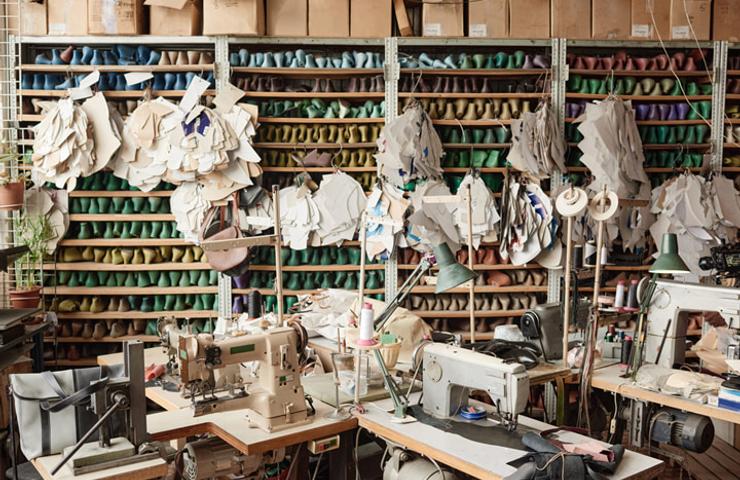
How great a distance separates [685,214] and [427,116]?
2183 mm

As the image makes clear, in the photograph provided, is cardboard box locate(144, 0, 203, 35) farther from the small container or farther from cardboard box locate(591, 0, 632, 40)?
the small container

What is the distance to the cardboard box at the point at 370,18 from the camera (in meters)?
5.52

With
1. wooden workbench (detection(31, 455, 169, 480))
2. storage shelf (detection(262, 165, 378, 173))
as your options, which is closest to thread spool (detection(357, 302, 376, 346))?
wooden workbench (detection(31, 455, 169, 480))

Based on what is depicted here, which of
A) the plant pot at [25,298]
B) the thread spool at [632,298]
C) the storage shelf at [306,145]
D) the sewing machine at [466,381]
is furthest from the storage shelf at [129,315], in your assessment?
the thread spool at [632,298]

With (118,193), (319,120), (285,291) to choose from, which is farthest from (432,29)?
(118,193)

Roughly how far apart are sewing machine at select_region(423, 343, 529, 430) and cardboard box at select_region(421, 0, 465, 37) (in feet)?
11.1

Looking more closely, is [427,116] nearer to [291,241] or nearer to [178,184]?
[291,241]

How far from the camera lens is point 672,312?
11.5 ft

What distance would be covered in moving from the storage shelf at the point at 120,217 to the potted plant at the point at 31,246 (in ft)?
0.75

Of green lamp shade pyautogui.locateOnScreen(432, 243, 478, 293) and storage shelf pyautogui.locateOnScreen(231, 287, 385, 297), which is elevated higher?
green lamp shade pyautogui.locateOnScreen(432, 243, 478, 293)

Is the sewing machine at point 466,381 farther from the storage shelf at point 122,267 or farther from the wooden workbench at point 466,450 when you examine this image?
the storage shelf at point 122,267

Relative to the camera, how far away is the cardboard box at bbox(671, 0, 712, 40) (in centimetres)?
570

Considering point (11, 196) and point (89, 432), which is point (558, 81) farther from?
point (89, 432)

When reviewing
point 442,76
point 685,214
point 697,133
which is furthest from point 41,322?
point 697,133
